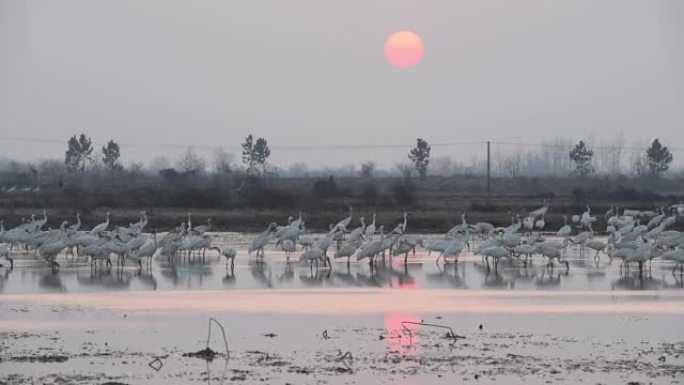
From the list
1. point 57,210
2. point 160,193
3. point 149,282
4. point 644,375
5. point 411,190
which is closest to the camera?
point 644,375

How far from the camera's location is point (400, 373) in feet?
44.9

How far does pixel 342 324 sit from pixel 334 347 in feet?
7.90

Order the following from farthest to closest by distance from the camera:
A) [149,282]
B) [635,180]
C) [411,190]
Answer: [635,180], [411,190], [149,282]

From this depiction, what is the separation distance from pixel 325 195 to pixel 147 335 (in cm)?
4749

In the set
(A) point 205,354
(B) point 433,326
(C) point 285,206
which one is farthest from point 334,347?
(C) point 285,206

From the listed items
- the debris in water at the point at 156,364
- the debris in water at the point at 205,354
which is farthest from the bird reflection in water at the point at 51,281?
the debris in water at the point at 156,364

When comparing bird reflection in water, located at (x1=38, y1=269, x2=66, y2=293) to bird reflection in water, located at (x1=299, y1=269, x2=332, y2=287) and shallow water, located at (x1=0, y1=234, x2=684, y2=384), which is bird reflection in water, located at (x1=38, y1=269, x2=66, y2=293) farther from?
bird reflection in water, located at (x1=299, y1=269, x2=332, y2=287)

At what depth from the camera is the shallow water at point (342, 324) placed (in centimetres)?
1383

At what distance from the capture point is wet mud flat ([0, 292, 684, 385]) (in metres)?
13.5

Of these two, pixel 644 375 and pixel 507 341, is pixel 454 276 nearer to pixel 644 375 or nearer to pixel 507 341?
pixel 507 341

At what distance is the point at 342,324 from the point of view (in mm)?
18047

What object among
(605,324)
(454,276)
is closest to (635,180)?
(454,276)

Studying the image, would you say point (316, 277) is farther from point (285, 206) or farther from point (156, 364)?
point (285, 206)

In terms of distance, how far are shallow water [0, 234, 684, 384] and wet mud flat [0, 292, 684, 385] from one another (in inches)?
1.0
